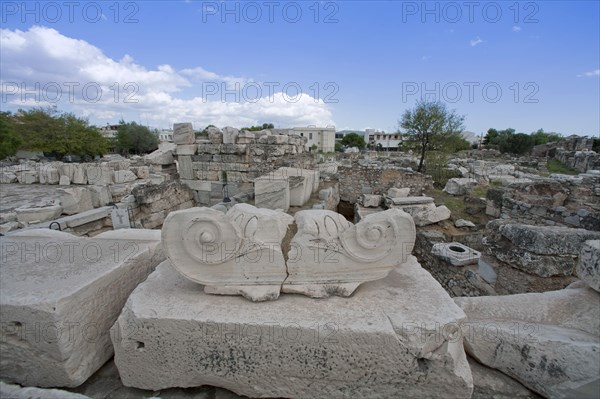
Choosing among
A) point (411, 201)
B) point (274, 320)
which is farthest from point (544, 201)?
point (274, 320)

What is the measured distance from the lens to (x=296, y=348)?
4.71ft

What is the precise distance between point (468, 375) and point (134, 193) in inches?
249

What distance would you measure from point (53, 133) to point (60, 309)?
97.0 ft

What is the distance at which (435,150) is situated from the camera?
14.4 meters

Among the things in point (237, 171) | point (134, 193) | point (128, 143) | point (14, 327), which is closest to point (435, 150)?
point (237, 171)

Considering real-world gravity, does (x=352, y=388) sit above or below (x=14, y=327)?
below

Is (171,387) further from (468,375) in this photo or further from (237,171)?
(237,171)

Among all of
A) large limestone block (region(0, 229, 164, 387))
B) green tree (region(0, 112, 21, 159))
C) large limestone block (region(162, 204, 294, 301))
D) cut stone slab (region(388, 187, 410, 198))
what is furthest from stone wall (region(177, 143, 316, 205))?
green tree (region(0, 112, 21, 159))

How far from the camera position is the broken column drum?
1603 mm

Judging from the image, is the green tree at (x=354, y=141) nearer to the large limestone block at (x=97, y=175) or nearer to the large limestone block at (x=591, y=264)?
the large limestone block at (x=97, y=175)

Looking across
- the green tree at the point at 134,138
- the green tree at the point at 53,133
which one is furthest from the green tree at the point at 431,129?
the green tree at the point at 134,138

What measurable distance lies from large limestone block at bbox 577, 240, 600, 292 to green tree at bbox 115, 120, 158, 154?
41.0 m

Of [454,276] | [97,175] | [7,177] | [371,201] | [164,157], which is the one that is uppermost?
[164,157]

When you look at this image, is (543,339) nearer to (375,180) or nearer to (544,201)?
(375,180)
